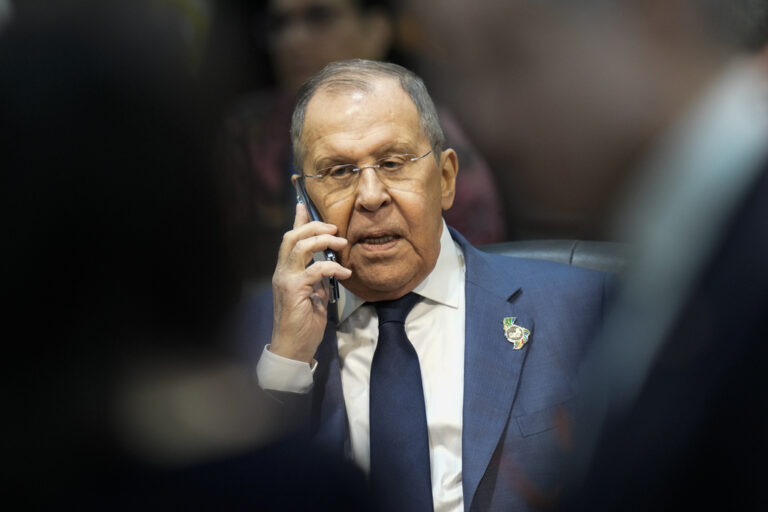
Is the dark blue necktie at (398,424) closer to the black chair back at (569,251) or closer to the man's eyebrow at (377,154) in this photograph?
the man's eyebrow at (377,154)

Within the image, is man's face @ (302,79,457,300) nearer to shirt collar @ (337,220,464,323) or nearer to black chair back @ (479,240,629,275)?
shirt collar @ (337,220,464,323)

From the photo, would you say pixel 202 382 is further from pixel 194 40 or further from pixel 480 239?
pixel 480 239

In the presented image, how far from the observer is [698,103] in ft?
3.48

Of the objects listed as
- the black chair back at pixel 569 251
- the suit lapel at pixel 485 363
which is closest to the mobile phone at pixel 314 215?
the suit lapel at pixel 485 363

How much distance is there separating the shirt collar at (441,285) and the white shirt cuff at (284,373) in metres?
0.15

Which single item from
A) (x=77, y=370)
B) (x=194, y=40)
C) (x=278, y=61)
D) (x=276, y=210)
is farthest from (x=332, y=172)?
(x=77, y=370)

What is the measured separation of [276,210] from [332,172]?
12cm

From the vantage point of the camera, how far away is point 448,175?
4.65 feet

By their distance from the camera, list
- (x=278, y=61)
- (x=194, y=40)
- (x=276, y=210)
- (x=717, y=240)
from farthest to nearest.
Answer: (x=276, y=210), (x=278, y=61), (x=194, y=40), (x=717, y=240)

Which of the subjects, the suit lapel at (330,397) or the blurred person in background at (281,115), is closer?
the blurred person in background at (281,115)

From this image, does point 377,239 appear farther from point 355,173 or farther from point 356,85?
point 356,85

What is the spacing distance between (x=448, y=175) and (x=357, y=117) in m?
0.23

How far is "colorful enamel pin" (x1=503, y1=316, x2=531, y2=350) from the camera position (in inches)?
50.8

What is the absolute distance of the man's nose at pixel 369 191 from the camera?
127cm
